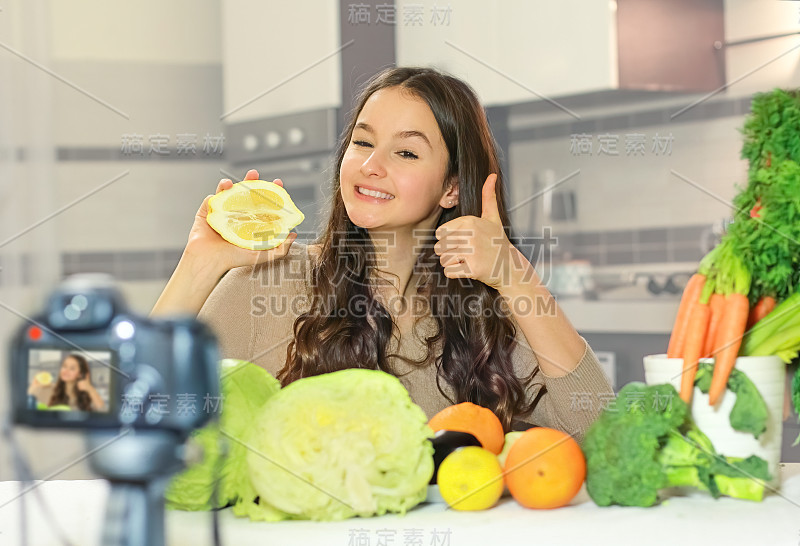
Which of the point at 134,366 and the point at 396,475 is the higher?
the point at 134,366

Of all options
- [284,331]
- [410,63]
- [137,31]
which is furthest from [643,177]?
[137,31]

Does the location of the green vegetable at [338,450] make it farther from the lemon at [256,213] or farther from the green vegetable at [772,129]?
the green vegetable at [772,129]

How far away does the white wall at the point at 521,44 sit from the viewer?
231 cm

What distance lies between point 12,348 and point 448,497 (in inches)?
13.2

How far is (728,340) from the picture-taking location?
66 centimetres

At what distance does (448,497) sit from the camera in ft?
2.07

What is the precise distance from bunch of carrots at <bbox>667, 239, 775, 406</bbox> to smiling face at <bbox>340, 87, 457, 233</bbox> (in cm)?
50

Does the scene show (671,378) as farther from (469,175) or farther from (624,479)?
(469,175)

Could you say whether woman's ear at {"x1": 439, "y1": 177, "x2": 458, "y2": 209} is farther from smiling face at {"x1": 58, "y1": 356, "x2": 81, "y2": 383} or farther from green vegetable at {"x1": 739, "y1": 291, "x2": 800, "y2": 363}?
smiling face at {"x1": 58, "y1": 356, "x2": 81, "y2": 383}

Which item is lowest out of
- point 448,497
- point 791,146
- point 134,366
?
point 448,497

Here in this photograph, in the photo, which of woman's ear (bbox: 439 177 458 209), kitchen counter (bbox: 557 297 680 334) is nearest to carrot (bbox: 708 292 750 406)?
woman's ear (bbox: 439 177 458 209)

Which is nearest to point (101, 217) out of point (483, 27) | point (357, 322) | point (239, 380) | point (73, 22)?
point (73, 22)

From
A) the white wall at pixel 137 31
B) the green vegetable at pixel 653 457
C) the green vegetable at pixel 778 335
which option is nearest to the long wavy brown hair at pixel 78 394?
the green vegetable at pixel 653 457

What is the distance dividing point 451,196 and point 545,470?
66 cm
